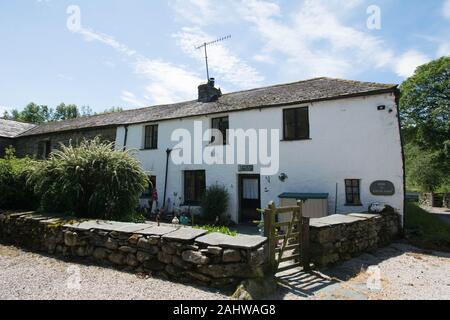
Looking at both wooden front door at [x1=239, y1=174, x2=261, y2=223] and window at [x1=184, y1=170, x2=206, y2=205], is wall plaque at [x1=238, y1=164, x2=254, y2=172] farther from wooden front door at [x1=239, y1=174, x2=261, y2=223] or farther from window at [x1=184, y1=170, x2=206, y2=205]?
window at [x1=184, y1=170, x2=206, y2=205]

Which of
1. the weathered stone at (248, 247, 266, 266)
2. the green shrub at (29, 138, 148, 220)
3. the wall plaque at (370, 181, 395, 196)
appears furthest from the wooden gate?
the wall plaque at (370, 181, 395, 196)

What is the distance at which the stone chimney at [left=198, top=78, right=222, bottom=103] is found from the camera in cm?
1686

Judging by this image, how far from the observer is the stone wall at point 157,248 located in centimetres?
493

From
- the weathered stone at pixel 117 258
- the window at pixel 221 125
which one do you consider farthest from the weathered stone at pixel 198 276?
the window at pixel 221 125

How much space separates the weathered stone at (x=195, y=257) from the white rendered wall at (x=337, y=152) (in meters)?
7.52

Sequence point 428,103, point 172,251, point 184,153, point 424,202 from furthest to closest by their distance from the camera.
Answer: point 424,202, point 428,103, point 184,153, point 172,251

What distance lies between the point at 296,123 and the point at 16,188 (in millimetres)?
10631

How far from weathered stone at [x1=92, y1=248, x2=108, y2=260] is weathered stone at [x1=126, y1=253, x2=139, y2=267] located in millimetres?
673

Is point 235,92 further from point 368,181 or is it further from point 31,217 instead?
point 31,217

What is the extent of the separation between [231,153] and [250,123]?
168 cm

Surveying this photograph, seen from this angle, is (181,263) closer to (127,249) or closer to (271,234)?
(127,249)

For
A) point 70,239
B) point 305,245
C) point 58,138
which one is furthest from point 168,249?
point 58,138

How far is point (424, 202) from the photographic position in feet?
95.3
